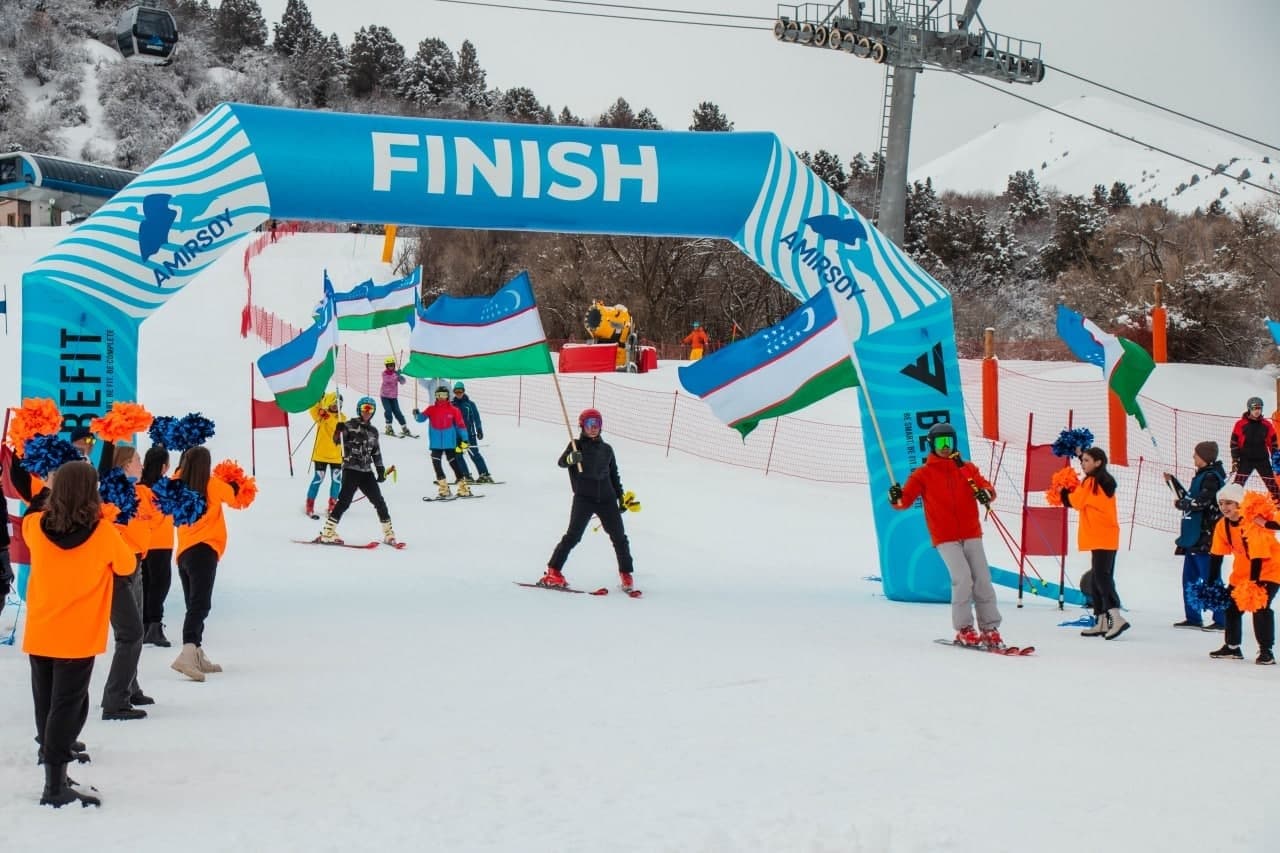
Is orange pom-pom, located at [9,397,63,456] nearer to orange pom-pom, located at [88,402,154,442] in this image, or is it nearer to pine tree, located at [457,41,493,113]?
orange pom-pom, located at [88,402,154,442]

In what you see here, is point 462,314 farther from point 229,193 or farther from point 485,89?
point 485,89

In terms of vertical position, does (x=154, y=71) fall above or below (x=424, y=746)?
above

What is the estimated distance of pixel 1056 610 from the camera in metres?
11.2

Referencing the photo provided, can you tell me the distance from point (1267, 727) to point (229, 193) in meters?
7.90

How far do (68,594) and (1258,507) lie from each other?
713 centimetres

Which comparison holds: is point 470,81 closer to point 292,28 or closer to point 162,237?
point 292,28

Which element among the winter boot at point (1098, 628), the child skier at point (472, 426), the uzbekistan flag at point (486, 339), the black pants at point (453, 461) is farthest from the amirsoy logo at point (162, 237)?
the child skier at point (472, 426)

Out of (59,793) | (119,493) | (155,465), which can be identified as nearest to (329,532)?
(155,465)

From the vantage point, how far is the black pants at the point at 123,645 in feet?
20.3

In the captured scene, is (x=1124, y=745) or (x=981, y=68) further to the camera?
(x=981, y=68)

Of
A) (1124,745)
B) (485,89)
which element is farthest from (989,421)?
(485,89)

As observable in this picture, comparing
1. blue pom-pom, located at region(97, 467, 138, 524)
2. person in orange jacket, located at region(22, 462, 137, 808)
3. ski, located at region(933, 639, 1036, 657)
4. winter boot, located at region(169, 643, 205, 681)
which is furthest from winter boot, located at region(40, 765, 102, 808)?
ski, located at region(933, 639, 1036, 657)

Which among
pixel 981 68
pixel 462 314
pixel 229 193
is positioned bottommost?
pixel 462 314

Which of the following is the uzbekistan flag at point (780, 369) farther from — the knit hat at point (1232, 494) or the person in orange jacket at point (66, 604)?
the person in orange jacket at point (66, 604)
